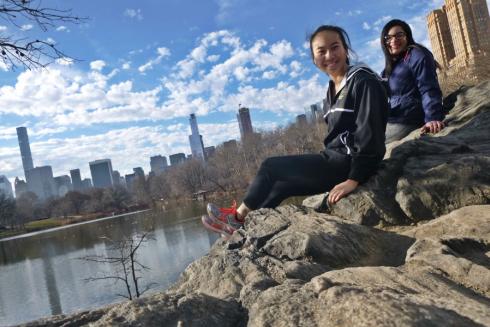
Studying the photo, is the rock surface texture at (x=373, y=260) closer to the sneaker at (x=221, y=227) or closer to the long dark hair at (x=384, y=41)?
the sneaker at (x=221, y=227)

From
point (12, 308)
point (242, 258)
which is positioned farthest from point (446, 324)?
point (12, 308)

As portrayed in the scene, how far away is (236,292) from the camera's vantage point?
215 centimetres

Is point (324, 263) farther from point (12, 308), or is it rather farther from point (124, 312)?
point (12, 308)

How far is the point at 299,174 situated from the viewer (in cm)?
319

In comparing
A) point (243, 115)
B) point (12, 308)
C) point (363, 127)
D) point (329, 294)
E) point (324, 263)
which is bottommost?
point (12, 308)

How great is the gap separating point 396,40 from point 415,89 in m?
0.55

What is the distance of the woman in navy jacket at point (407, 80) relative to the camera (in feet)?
12.4

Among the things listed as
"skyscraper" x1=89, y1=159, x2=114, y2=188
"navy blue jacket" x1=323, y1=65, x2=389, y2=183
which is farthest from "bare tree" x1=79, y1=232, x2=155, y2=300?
"skyscraper" x1=89, y1=159, x2=114, y2=188

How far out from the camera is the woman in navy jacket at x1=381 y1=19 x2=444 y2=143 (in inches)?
149

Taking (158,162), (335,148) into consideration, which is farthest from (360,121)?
(158,162)

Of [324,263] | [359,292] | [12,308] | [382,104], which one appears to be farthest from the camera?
[12,308]

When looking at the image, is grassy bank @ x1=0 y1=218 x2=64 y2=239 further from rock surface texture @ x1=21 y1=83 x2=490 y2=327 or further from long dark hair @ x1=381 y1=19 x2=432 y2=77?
rock surface texture @ x1=21 y1=83 x2=490 y2=327

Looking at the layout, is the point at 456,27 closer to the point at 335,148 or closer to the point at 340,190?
the point at 335,148

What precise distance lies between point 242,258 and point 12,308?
16071 millimetres
